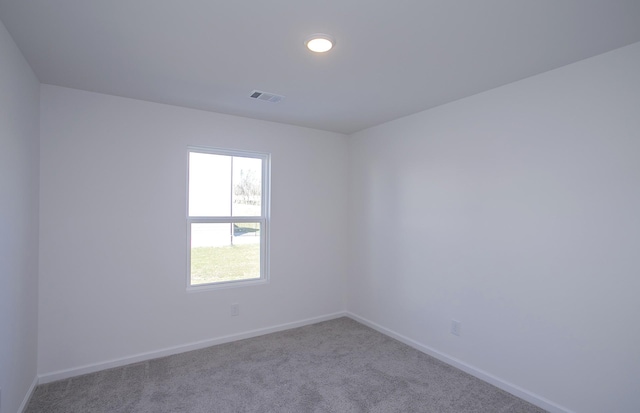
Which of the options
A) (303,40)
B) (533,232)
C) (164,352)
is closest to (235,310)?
(164,352)

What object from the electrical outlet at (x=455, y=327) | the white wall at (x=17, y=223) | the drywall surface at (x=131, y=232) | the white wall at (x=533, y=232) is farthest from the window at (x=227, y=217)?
the electrical outlet at (x=455, y=327)

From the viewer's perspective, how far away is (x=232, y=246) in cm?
381

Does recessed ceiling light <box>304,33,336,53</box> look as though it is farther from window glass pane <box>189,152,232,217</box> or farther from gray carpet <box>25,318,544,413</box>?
gray carpet <box>25,318,544,413</box>

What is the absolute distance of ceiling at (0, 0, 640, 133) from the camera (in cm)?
175

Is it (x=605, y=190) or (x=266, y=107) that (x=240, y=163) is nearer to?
(x=266, y=107)

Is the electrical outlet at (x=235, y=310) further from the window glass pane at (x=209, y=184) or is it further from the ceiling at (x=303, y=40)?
the ceiling at (x=303, y=40)

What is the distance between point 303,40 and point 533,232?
2178 mm

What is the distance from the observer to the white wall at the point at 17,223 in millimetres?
1982

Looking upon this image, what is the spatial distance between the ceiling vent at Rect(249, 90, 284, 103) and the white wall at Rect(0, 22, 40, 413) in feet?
5.28

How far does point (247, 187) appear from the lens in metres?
3.93

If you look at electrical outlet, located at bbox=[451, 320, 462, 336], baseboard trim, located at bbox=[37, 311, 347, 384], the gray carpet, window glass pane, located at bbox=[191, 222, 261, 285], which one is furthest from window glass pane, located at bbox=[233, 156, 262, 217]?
electrical outlet, located at bbox=[451, 320, 462, 336]

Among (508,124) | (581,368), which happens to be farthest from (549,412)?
(508,124)

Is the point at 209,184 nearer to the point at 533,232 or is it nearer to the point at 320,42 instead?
the point at 320,42

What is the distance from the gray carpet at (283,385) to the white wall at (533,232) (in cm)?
37
